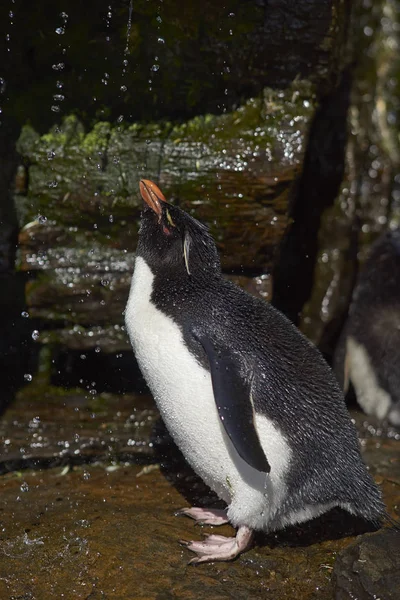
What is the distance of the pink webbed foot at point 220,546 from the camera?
238 cm

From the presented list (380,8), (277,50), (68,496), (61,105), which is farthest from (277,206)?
(380,8)

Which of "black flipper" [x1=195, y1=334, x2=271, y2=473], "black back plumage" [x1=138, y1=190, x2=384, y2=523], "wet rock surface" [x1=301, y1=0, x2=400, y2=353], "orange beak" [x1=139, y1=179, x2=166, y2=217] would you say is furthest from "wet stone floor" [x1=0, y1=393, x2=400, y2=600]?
"wet rock surface" [x1=301, y1=0, x2=400, y2=353]

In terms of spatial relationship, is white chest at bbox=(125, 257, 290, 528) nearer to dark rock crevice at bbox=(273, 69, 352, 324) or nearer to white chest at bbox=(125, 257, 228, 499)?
white chest at bbox=(125, 257, 228, 499)

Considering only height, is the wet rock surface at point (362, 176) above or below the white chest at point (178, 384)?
above

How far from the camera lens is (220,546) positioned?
241 cm

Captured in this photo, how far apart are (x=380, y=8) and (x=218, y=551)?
14.4 feet

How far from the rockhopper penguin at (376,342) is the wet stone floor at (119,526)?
71 centimetres

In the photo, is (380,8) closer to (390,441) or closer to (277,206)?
(277,206)

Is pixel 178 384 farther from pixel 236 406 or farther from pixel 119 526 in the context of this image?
pixel 119 526

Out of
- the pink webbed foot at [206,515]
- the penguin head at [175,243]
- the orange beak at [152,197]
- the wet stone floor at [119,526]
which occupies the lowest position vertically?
the wet stone floor at [119,526]

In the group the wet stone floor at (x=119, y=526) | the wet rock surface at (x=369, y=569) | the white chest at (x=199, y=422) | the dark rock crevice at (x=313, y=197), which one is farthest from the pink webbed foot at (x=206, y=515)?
the dark rock crevice at (x=313, y=197)

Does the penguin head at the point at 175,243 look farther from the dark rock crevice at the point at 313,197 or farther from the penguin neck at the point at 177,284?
the dark rock crevice at the point at 313,197

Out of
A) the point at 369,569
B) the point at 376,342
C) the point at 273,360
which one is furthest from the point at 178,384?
the point at 376,342

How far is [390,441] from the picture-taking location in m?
3.89
